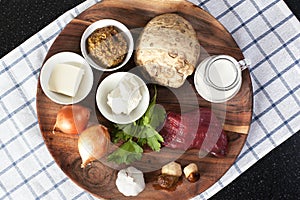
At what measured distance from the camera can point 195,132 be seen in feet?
3.65

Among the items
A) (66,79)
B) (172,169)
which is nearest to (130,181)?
(172,169)

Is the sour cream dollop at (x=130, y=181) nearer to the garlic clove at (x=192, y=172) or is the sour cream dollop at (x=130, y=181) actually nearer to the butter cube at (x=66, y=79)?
the garlic clove at (x=192, y=172)

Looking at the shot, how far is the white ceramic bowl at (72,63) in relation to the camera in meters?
1.09

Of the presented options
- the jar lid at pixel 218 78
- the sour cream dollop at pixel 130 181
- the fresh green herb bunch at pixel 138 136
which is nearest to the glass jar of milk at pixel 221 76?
the jar lid at pixel 218 78

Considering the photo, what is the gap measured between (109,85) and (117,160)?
17 cm

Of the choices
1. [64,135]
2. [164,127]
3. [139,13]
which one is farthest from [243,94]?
[64,135]

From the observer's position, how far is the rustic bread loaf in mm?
1060

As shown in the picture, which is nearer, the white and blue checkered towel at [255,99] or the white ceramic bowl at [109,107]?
the white ceramic bowl at [109,107]

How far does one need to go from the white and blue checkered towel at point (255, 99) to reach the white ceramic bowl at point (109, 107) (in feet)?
0.67

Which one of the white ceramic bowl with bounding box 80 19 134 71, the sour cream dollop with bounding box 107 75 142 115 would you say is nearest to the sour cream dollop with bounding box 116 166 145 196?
the sour cream dollop with bounding box 107 75 142 115

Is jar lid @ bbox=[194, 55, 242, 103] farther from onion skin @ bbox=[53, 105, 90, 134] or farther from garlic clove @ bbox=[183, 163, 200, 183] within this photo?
onion skin @ bbox=[53, 105, 90, 134]

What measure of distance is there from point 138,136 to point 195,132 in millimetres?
129

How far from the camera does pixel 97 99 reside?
1.08 m

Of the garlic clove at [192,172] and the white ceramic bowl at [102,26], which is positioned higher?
the white ceramic bowl at [102,26]
